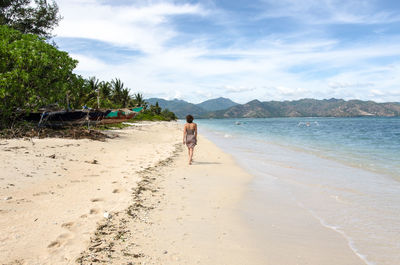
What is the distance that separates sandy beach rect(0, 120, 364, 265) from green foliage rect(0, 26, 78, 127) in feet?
27.5

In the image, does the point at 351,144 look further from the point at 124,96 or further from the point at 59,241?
the point at 124,96

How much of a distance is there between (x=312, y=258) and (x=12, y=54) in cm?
1665

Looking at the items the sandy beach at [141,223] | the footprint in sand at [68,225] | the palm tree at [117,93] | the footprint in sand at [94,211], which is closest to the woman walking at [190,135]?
the sandy beach at [141,223]

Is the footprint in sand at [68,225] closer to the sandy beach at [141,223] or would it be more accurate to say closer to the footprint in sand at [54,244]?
the sandy beach at [141,223]

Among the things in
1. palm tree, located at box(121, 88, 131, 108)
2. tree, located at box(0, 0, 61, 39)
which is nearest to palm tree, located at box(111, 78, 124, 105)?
palm tree, located at box(121, 88, 131, 108)

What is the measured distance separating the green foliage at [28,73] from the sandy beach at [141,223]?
8371 millimetres

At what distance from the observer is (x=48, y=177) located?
21.3ft

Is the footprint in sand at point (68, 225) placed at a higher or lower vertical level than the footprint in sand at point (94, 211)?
higher

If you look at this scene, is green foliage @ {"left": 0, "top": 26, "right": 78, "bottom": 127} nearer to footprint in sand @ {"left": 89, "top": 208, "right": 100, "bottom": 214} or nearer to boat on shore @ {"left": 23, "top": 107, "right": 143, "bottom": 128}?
boat on shore @ {"left": 23, "top": 107, "right": 143, "bottom": 128}

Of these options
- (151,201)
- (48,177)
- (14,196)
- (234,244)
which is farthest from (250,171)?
(14,196)

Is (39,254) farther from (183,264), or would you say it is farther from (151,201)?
(151,201)

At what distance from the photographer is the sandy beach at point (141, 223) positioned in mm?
3301

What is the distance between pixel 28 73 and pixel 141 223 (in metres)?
14.1

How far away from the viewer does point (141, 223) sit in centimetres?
430
